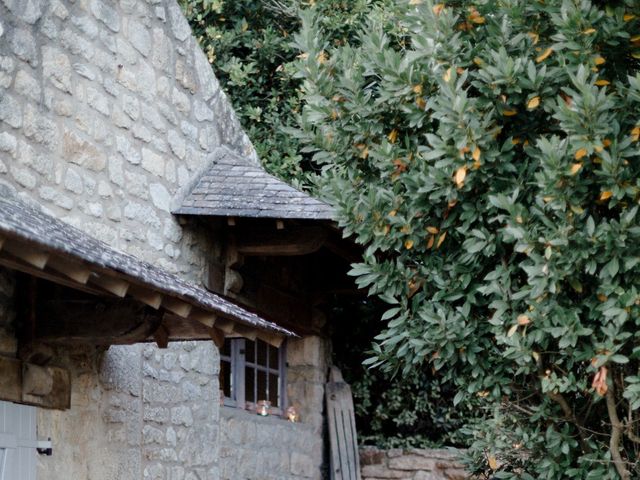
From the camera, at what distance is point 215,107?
26.2 feet

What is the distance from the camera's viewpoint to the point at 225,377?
830 cm

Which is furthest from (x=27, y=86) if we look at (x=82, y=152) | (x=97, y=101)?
(x=97, y=101)

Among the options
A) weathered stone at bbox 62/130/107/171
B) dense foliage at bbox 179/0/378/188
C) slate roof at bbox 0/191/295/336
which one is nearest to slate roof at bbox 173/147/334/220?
weathered stone at bbox 62/130/107/171

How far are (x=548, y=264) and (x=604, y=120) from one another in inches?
26.4

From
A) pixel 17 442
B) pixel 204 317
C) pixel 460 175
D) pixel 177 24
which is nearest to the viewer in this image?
pixel 460 175

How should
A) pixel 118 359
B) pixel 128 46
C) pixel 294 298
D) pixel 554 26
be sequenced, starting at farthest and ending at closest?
pixel 294 298 < pixel 128 46 < pixel 118 359 < pixel 554 26

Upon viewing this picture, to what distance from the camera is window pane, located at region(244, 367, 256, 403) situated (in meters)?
8.56

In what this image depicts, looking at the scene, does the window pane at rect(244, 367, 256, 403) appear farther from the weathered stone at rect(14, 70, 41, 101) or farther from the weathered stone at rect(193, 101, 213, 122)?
the weathered stone at rect(14, 70, 41, 101)

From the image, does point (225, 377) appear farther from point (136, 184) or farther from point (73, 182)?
point (73, 182)

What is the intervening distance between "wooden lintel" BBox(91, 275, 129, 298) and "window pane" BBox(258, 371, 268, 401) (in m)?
4.09

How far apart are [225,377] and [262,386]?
61cm

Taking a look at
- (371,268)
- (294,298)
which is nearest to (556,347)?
(371,268)

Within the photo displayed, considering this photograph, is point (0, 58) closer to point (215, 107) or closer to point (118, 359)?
point (118, 359)

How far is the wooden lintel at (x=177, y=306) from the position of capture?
16.8ft
